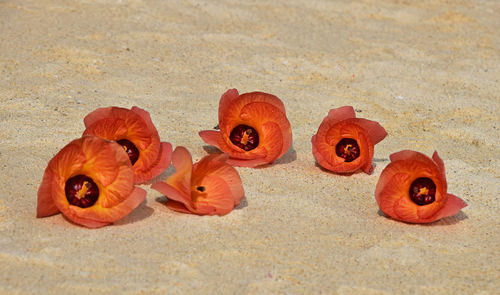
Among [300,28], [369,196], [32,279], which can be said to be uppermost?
[300,28]

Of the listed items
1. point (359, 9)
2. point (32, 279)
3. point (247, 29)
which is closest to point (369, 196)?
point (32, 279)

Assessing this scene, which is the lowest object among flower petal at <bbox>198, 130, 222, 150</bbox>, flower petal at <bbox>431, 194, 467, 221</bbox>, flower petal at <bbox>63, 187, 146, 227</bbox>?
flower petal at <bbox>63, 187, 146, 227</bbox>

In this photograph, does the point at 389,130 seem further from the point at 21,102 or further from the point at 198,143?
the point at 21,102

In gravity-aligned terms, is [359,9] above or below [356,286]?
above

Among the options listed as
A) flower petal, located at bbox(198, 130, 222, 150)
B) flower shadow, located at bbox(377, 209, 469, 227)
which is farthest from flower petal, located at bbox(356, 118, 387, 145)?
flower petal, located at bbox(198, 130, 222, 150)

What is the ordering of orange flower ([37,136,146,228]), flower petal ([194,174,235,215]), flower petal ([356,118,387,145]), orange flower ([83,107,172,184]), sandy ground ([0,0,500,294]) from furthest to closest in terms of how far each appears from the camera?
flower petal ([356,118,387,145]) < orange flower ([83,107,172,184]) < flower petal ([194,174,235,215]) < orange flower ([37,136,146,228]) < sandy ground ([0,0,500,294])

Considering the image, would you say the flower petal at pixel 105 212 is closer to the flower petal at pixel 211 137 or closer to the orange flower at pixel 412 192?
the flower petal at pixel 211 137

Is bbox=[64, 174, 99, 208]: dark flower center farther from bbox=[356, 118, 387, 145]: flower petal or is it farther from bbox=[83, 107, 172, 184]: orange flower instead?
bbox=[356, 118, 387, 145]: flower petal

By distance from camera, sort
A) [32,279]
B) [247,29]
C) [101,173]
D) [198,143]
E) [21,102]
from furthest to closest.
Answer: [247,29], [21,102], [198,143], [101,173], [32,279]
